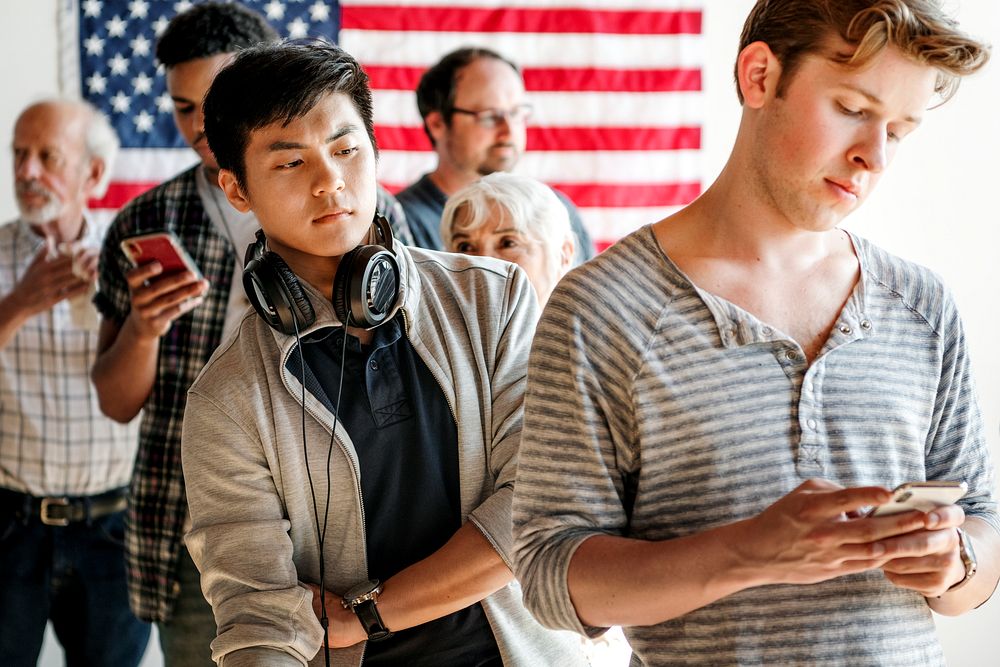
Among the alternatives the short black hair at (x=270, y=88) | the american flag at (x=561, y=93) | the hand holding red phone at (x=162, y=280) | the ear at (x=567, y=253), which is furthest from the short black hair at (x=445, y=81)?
the short black hair at (x=270, y=88)

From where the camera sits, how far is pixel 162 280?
6.40 ft

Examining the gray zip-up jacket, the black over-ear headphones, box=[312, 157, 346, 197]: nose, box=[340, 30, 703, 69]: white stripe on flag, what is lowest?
the gray zip-up jacket

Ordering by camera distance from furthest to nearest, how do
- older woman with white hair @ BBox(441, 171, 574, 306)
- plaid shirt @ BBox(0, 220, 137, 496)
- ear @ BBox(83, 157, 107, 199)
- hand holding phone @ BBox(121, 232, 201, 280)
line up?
ear @ BBox(83, 157, 107, 199), plaid shirt @ BBox(0, 220, 137, 496), older woman with white hair @ BBox(441, 171, 574, 306), hand holding phone @ BBox(121, 232, 201, 280)

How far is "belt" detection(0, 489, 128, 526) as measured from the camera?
260 cm

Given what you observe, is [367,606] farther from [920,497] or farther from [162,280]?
[162,280]

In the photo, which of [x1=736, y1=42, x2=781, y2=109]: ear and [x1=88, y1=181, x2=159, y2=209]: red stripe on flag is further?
[x1=88, y1=181, x2=159, y2=209]: red stripe on flag

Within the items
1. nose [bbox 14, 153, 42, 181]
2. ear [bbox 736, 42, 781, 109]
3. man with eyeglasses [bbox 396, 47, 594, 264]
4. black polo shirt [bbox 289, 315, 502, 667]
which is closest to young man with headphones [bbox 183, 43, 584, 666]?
black polo shirt [bbox 289, 315, 502, 667]

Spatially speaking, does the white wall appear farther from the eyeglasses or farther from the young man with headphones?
the young man with headphones

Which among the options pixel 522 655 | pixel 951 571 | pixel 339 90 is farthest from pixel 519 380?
pixel 951 571

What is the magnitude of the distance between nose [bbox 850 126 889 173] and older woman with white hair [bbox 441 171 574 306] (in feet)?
3.38

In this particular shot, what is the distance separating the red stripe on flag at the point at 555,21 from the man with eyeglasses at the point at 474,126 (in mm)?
539

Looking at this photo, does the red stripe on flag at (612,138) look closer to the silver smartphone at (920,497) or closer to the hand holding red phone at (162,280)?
the hand holding red phone at (162,280)

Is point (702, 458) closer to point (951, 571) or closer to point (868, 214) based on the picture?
point (951, 571)

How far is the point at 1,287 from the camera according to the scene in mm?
2812
